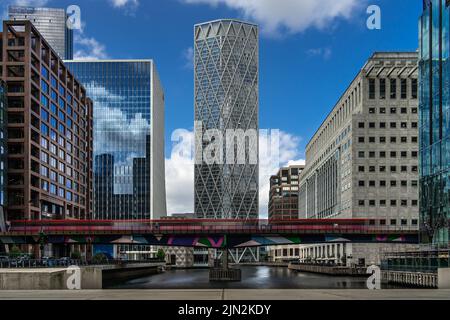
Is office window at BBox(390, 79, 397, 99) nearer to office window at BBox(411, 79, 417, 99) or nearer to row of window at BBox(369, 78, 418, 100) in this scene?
row of window at BBox(369, 78, 418, 100)

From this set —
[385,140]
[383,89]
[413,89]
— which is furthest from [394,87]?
A: [385,140]

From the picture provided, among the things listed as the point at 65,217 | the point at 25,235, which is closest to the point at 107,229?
the point at 25,235

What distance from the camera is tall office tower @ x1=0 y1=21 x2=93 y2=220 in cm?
13812

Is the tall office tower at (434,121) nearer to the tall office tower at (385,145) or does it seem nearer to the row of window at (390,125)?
the tall office tower at (385,145)

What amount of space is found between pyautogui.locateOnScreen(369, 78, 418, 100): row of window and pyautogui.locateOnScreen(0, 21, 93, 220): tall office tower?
86.2 m

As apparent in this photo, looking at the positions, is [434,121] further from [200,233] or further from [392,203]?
[392,203]

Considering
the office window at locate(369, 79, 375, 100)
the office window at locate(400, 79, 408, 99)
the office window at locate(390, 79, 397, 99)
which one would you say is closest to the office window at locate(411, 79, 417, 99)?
the office window at locate(400, 79, 408, 99)

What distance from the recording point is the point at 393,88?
163750 millimetres

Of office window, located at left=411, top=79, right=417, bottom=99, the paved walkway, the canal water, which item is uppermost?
office window, located at left=411, top=79, right=417, bottom=99

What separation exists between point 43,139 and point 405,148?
9612 centimetres

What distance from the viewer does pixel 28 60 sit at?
462 ft

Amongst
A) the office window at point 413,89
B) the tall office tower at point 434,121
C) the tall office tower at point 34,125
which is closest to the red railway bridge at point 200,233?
the tall office tower at point 434,121

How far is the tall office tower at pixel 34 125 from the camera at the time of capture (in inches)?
5438
